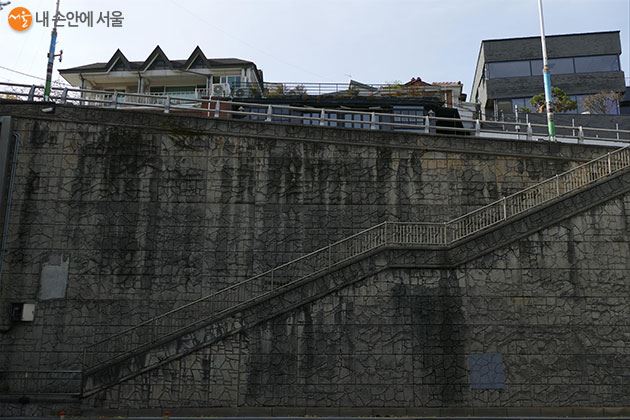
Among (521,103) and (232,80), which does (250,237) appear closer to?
(232,80)

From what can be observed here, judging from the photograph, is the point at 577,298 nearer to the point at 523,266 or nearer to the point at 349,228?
the point at 523,266

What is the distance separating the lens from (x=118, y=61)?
3912 centimetres

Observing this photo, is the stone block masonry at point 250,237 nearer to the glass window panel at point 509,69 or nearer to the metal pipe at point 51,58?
the metal pipe at point 51,58

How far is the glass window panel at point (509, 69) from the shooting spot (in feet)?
150

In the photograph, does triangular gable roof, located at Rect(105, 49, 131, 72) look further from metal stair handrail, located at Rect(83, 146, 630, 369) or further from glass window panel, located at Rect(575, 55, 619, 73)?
glass window panel, located at Rect(575, 55, 619, 73)

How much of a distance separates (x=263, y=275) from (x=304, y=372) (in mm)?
3792

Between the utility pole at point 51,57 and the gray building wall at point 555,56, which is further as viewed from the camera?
the gray building wall at point 555,56

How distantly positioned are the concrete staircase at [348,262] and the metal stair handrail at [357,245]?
0.11 ft

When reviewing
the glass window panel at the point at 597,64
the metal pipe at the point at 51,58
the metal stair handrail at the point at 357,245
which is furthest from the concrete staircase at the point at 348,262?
the glass window panel at the point at 597,64

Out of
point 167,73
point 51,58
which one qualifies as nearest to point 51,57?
point 51,58

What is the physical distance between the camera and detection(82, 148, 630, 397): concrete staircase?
A: 688 inches

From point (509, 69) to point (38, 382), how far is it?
39.8 m

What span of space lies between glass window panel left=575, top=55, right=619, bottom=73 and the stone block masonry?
25794 millimetres

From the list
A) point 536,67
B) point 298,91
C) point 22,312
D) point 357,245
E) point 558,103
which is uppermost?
point 536,67
